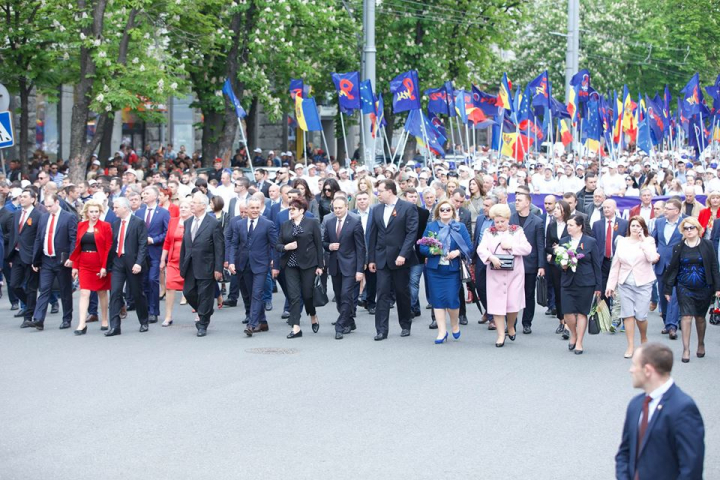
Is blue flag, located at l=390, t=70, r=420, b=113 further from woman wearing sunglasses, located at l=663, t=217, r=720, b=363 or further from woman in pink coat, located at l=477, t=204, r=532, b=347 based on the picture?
woman wearing sunglasses, located at l=663, t=217, r=720, b=363

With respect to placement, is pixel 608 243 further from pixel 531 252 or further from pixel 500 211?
pixel 500 211

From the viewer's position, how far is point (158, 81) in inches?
937

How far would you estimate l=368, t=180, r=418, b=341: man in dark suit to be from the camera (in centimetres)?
1309

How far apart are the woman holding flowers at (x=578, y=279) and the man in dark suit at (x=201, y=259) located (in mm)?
4102

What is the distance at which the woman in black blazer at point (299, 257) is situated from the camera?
13.1m

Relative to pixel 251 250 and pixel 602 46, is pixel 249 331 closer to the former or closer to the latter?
pixel 251 250

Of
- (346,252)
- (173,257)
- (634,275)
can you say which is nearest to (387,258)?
(346,252)

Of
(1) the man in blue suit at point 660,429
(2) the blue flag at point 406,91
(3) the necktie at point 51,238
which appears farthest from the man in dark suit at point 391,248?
(2) the blue flag at point 406,91

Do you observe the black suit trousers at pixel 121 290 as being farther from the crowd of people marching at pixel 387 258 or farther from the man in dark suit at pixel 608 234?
the man in dark suit at pixel 608 234

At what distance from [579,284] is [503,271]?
913 mm

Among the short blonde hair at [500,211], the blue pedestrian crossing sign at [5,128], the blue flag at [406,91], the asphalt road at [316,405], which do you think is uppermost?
the blue flag at [406,91]

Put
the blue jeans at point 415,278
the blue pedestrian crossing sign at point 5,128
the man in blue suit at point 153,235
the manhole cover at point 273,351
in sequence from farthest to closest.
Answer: the blue pedestrian crossing sign at point 5,128 → the man in blue suit at point 153,235 → the blue jeans at point 415,278 → the manhole cover at point 273,351

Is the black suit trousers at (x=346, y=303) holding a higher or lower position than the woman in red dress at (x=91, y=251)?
lower

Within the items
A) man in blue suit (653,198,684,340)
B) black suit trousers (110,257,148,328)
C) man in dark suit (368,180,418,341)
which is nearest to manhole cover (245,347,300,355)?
man in dark suit (368,180,418,341)
